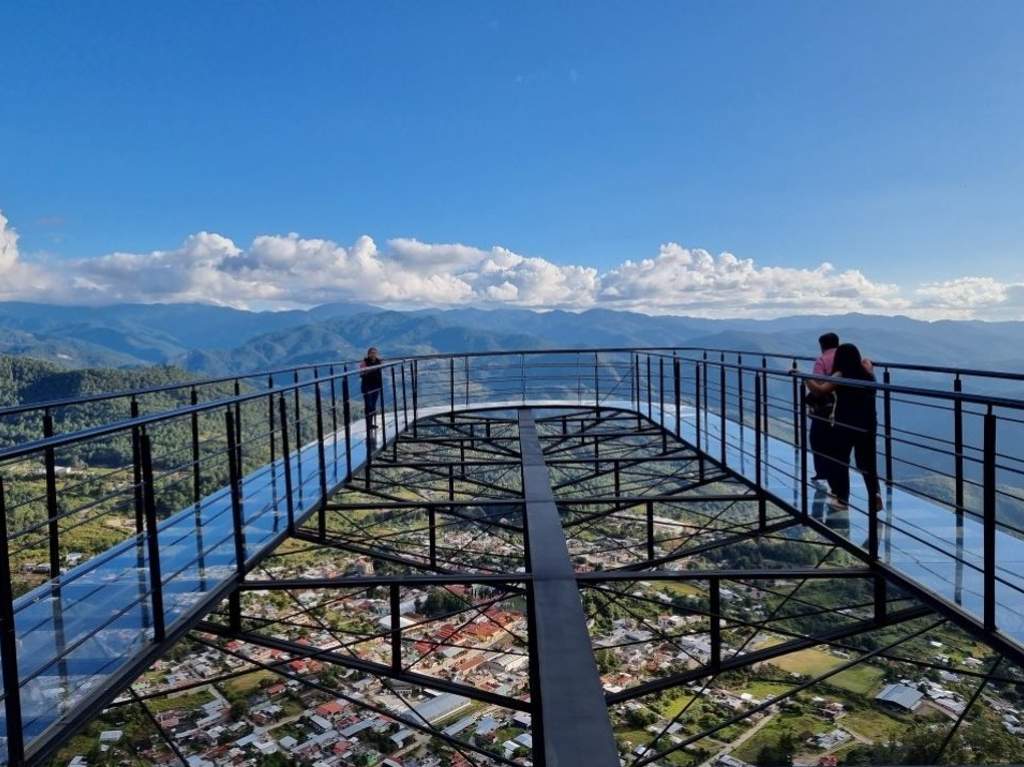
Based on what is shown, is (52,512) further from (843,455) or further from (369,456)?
(843,455)

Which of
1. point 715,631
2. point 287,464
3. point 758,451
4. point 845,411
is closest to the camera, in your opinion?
point 715,631

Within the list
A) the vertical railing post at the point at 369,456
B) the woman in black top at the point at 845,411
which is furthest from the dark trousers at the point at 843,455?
the vertical railing post at the point at 369,456

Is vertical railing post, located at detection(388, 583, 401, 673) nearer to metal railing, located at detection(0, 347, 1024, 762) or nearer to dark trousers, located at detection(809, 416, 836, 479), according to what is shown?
metal railing, located at detection(0, 347, 1024, 762)

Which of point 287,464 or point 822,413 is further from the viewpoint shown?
point 822,413

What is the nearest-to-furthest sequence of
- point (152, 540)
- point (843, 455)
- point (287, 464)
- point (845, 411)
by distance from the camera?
point (152, 540) < point (287, 464) < point (845, 411) < point (843, 455)

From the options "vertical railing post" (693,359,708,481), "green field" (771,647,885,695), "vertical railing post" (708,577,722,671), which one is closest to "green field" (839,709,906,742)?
"green field" (771,647,885,695)

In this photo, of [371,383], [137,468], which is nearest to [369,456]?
[371,383]

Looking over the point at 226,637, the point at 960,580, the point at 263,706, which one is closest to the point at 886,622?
the point at 960,580
